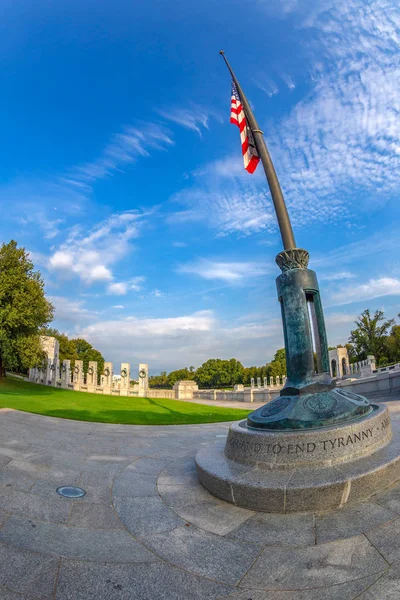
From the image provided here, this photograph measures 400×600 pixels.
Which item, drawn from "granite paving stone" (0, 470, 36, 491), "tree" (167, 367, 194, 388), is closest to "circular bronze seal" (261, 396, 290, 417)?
"granite paving stone" (0, 470, 36, 491)

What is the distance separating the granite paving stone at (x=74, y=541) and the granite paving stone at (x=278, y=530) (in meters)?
1.12

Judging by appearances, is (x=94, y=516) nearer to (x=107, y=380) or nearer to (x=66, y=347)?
(x=107, y=380)

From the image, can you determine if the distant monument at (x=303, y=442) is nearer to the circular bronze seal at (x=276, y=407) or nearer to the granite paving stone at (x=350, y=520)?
the circular bronze seal at (x=276, y=407)

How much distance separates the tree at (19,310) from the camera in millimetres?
27891

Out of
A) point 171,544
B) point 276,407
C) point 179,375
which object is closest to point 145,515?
point 171,544

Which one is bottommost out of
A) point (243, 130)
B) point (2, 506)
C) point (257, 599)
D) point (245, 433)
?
point (257, 599)

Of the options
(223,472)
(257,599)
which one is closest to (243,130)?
(223,472)

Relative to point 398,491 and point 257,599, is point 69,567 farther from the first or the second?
point 398,491

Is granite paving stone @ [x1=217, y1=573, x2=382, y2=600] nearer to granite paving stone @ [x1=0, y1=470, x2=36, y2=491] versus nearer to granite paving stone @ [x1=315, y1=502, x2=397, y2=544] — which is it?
granite paving stone @ [x1=315, y1=502, x2=397, y2=544]

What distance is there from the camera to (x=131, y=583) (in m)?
2.92

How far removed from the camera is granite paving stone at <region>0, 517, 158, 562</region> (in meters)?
3.29

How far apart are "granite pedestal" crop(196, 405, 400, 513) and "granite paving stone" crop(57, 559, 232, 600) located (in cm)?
145

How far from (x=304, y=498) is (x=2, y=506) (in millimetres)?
3641

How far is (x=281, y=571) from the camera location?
310 cm
